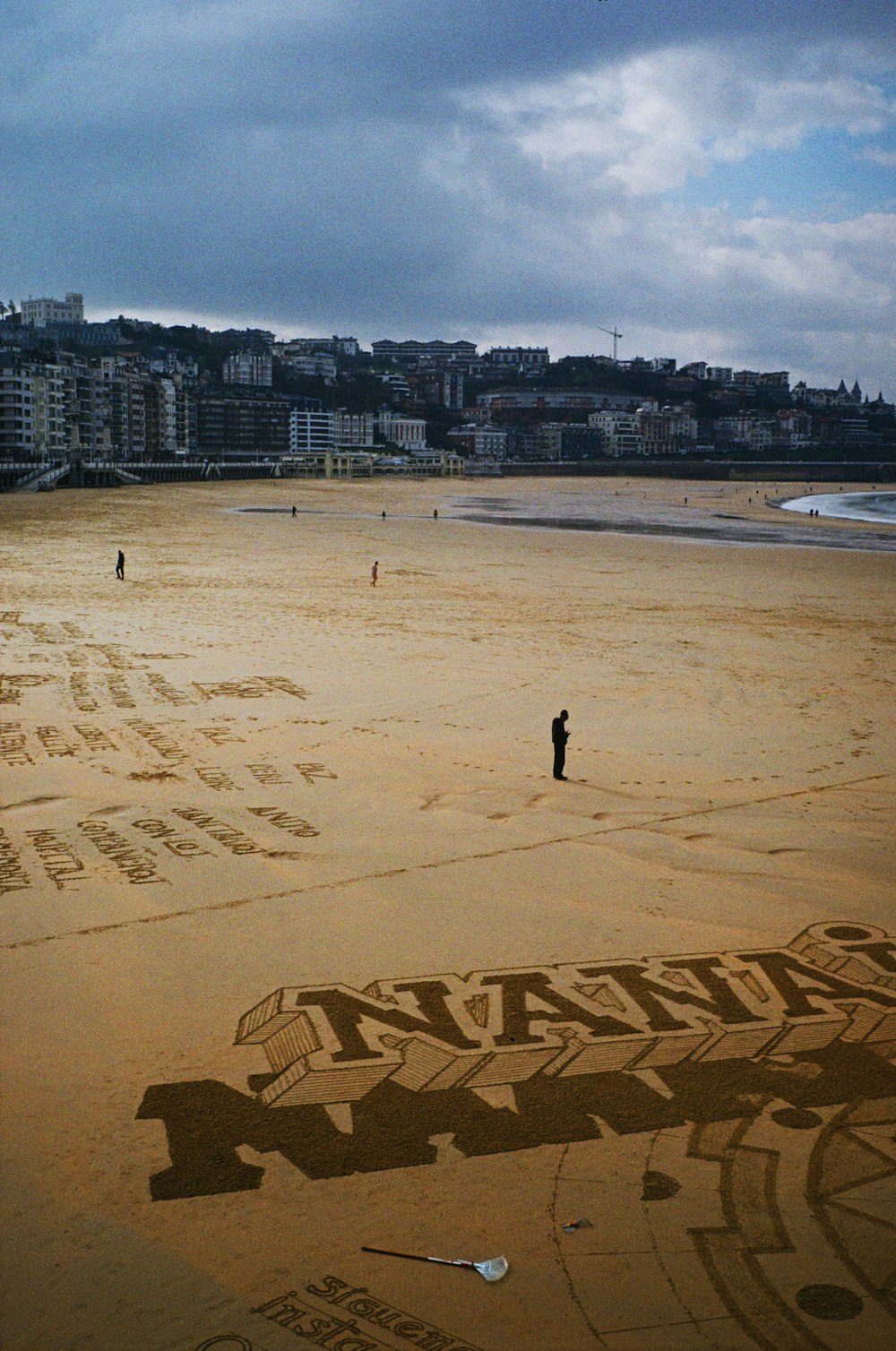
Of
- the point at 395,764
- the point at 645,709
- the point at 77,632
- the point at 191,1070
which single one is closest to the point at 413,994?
the point at 191,1070

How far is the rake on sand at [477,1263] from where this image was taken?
17.1 feet

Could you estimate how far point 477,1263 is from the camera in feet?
17.3

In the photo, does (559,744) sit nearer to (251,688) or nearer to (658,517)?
(251,688)

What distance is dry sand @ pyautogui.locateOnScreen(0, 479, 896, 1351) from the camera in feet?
17.0

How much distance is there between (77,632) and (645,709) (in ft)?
37.3

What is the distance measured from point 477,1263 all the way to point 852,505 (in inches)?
3674

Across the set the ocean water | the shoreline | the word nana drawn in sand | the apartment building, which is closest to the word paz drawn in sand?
the word nana drawn in sand

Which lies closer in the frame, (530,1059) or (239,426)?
(530,1059)

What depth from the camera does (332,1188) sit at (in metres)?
5.79

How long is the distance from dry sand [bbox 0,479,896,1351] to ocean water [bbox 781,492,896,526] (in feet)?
195

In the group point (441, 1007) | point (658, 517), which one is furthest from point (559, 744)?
point (658, 517)

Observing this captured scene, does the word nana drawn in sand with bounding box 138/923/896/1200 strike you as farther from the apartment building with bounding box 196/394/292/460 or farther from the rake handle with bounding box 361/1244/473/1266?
the apartment building with bounding box 196/394/292/460

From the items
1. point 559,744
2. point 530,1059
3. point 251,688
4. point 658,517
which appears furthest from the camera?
point 658,517

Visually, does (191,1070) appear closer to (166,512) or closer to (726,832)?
(726,832)
